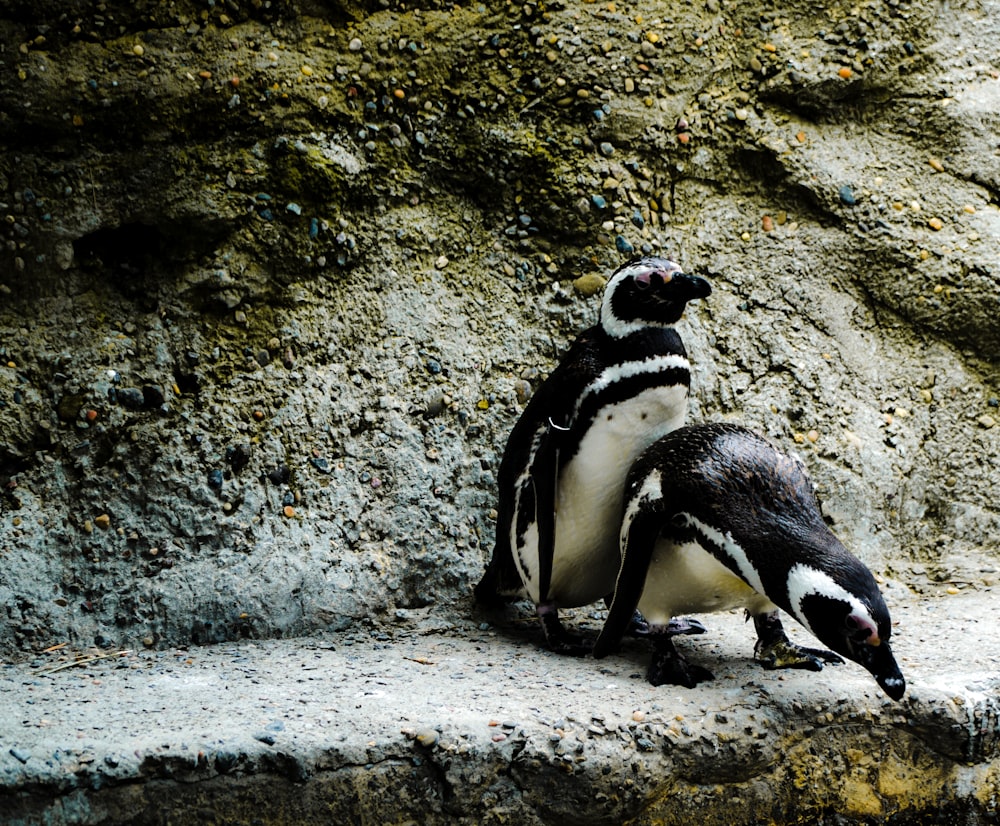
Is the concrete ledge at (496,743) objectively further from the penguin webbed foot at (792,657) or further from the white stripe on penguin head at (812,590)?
the white stripe on penguin head at (812,590)

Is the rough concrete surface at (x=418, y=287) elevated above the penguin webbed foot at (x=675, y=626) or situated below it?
above

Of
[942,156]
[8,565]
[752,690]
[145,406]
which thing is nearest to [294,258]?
[145,406]

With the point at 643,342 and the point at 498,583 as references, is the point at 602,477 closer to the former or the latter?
the point at 643,342

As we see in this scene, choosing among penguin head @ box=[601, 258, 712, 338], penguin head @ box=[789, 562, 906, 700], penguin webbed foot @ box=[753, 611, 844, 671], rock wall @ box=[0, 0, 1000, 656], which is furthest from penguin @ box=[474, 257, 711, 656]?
penguin head @ box=[789, 562, 906, 700]

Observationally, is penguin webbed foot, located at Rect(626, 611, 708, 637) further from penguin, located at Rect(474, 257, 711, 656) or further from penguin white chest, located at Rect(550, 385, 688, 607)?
penguin white chest, located at Rect(550, 385, 688, 607)

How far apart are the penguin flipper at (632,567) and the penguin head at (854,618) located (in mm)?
366

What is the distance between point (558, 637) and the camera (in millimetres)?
2805

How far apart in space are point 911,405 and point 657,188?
108 centimetres

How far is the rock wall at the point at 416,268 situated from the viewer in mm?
3070

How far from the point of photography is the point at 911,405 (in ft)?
11.9

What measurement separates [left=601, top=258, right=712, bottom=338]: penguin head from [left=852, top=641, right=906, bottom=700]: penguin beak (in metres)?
0.87

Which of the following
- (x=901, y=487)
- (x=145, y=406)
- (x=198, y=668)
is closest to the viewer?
(x=198, y=668)

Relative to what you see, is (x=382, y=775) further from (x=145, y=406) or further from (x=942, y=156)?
(x=942, y=156)

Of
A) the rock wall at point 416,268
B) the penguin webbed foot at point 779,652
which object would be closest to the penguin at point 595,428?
the penguin webbed foot at point 779,652
